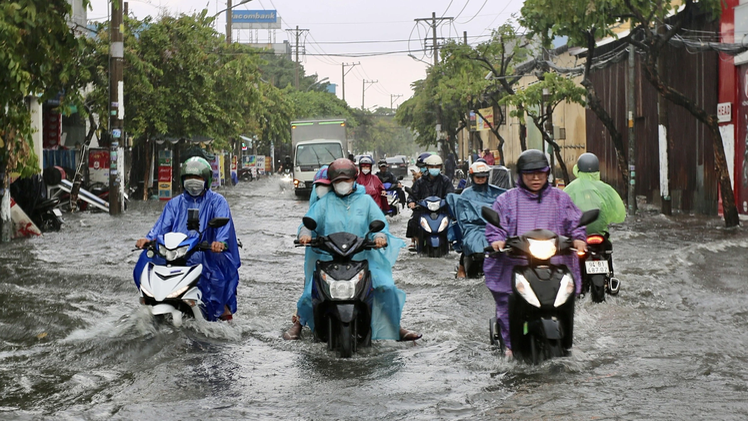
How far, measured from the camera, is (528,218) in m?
6.83

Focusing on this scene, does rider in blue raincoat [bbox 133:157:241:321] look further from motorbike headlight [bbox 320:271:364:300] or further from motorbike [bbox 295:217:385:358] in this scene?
motorbike headlight [bbox 320:271:364:300]

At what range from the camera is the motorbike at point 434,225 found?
1425 centimetres

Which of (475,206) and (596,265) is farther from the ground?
(475,206)

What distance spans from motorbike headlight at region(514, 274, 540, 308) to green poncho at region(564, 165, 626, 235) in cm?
341

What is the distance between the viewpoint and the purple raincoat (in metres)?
6.80

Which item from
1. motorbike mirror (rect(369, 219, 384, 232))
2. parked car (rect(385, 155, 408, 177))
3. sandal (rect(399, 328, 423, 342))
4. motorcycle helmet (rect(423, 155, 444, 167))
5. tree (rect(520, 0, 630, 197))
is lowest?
sandal (rect(399, 328, 423, 342))

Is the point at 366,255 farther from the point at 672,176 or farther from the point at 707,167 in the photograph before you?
the point at 672,176

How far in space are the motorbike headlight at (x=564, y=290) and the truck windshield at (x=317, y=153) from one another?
2896 cm

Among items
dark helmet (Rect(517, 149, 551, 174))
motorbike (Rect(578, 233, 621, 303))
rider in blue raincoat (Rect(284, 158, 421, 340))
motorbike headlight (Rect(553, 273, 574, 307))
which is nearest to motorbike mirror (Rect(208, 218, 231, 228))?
rider in blue raincoat (Rect(284, 158, 421, 340))

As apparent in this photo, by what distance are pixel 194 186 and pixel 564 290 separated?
335cm

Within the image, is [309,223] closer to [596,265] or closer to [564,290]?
[564,290]

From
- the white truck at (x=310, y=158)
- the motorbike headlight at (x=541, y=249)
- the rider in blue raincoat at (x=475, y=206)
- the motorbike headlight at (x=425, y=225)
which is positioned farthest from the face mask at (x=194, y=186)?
the white truck at (x=310, y=158)

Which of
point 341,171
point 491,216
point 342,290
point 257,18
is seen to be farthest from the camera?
point 257,18

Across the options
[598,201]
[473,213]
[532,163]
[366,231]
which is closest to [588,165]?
[598,201]
